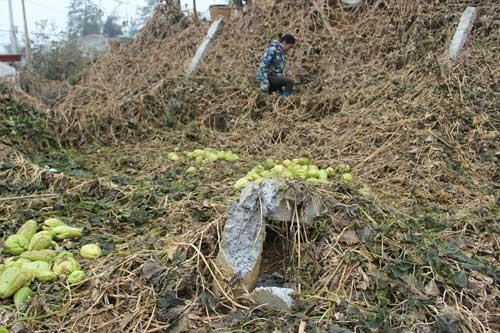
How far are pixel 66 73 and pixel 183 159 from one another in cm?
1090

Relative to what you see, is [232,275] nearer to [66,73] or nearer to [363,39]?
[363,39]

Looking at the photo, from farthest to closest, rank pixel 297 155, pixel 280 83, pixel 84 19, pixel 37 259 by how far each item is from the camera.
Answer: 1. pixel 84 19
2. pixel 280 83
3. pixel 297 155
4. pixel 37 259

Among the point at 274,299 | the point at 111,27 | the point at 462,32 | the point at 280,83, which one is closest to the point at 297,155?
the point at 280,83

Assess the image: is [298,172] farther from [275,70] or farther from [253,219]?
[275,70]

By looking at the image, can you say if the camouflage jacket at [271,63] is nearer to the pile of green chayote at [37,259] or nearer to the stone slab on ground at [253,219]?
the pile of green chayote at [37,259]

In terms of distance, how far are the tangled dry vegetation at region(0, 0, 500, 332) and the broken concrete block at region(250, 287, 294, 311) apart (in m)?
0.05

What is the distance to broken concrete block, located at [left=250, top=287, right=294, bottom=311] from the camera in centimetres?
251

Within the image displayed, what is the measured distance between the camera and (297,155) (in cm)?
605

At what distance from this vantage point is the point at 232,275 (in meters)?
2.66

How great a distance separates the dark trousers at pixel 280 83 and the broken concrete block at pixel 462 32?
236 centimetres

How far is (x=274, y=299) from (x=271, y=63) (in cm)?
602

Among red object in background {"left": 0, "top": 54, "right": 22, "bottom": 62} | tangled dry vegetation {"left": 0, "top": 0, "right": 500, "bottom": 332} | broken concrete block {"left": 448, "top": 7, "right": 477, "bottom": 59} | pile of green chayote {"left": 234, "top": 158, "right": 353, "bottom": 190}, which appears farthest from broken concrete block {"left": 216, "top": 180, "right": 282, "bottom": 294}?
red object in background {"left": 0, "top": 54, "right": 22, "bottom": 62}

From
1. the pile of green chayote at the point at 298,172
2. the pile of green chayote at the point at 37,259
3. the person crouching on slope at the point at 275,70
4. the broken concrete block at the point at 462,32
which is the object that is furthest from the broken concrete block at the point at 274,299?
the person crouching on slope at the point at 275,70

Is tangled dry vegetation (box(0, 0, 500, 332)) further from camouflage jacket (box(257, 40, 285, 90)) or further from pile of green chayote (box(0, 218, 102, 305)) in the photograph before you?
camouflage jacket (box(257, 40, 285, 90))
